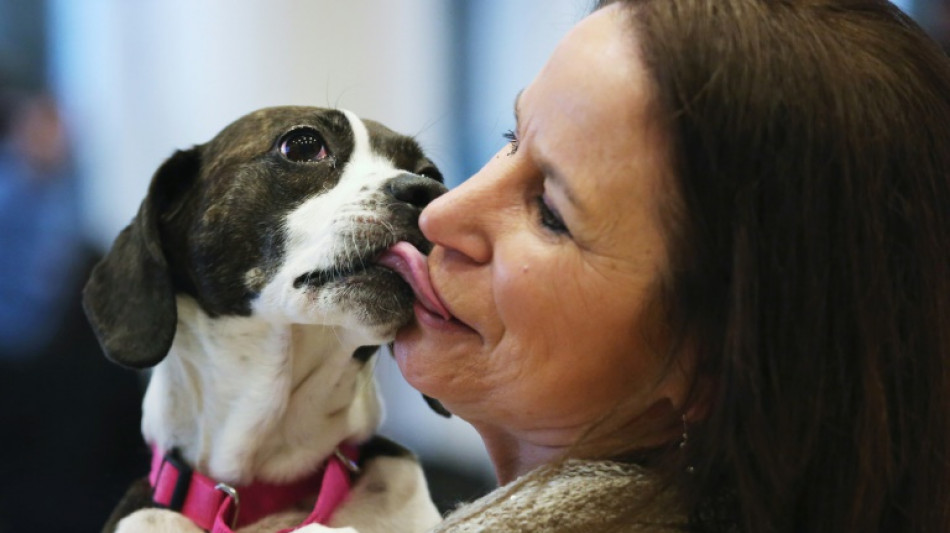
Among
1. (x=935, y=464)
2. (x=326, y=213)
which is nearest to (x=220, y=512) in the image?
(x=326, y=213)

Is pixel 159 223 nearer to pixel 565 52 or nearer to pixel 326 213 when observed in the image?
pixel 326 213

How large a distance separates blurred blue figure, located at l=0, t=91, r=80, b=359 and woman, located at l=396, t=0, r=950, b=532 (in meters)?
2.62

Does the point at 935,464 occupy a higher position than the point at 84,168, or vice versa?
the point at 935,464

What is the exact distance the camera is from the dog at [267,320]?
1511 mm

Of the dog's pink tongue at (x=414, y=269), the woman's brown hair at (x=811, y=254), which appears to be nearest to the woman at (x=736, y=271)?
the woman's brown hair at (x=811, y=254)

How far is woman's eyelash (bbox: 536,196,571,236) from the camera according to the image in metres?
1.10

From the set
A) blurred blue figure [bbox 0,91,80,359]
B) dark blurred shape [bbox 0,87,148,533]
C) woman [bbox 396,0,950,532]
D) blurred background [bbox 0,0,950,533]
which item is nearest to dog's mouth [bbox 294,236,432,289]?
woman [bbox 396,0,950,532]

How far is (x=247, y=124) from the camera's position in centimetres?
175

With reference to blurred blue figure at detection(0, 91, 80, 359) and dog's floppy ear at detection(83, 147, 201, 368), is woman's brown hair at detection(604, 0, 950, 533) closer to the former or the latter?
dog's floppy ear at detection(83, 147, 201, 368)

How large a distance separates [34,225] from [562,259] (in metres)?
3.11

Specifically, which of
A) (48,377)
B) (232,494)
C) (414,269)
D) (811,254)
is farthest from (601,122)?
(48,377)

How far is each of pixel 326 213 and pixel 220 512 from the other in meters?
0.48

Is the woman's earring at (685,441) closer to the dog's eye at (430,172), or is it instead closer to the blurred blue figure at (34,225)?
the dog's eye at (430,172)

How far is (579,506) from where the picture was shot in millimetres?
1010
